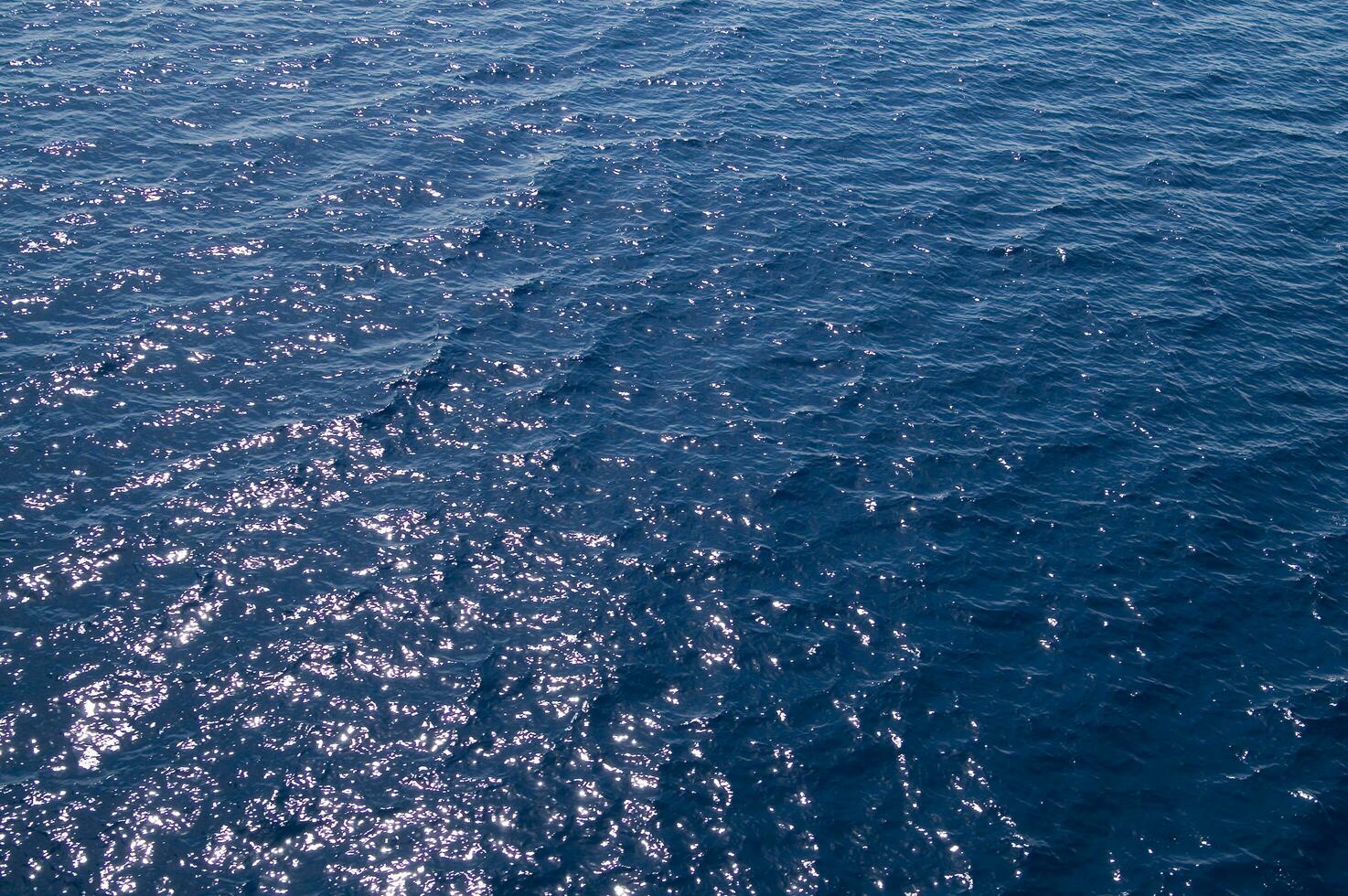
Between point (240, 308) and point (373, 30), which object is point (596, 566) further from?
point (373, 30)

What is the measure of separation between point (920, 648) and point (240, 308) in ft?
182

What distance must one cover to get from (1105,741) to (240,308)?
66211mm

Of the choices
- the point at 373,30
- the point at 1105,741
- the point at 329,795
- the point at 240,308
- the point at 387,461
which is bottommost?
the point at 1105,741

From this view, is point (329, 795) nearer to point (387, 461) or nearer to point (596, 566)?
point (596, 566)

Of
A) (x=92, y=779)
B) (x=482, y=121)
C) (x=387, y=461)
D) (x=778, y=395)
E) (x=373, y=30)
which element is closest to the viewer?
(x=92, y=779)

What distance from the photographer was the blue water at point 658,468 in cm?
5319

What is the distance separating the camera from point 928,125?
348 ft

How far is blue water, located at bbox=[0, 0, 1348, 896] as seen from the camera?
174ft

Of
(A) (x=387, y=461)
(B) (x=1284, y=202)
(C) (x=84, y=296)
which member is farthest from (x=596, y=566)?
(B) (x=1284, y=202)

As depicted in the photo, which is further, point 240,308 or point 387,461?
point 240,308

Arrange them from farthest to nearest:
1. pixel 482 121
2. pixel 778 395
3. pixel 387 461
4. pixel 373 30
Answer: pixel 373 30
pixel 482 121
pixel 778 395
pixel 387 461

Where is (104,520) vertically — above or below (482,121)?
below

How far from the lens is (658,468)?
2803 inches

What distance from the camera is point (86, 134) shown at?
95625 millimetres
